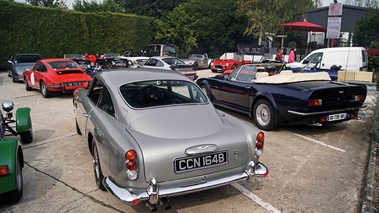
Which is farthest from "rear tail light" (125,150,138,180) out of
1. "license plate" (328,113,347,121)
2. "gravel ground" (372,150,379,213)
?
"license plate" (328,113,347,121)

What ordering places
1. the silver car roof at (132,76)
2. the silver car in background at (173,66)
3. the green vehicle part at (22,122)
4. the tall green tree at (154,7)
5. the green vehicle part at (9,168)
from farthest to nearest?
the tall green tree at (154,7)
the silver car in background at (173,66)
the green vehicle part at (22,122)
the silver car roof at (132,76)
the green vehicle part at (9,168)

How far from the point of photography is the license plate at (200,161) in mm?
3084

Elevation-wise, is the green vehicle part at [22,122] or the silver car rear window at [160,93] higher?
the silver car rear window at [160,93]

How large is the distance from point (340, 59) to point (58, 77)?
11.0 metres

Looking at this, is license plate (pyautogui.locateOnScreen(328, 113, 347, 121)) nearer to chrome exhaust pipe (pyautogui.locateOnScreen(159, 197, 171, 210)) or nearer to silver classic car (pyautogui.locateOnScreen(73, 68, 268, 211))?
silver classic car (pyautogui.locateOnScreen(73, 68, 268, 211))

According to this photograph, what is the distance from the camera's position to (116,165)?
307cm

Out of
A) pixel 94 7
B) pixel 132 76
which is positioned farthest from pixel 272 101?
pixel 94 7

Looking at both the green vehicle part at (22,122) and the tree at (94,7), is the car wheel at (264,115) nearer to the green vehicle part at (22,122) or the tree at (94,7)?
the green vehicle part at (22,122)

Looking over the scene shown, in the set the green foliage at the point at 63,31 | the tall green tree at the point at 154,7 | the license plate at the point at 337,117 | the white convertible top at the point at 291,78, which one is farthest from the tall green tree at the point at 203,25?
the license plate at the point at 337,117

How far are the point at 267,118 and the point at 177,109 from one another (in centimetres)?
330

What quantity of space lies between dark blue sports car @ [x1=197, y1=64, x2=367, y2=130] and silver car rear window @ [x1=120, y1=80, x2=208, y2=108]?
2483mm

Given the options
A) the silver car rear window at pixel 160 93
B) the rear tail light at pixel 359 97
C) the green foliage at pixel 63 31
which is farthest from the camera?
the green foliage at pixel 63 31

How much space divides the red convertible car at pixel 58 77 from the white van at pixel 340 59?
8947 millimetres

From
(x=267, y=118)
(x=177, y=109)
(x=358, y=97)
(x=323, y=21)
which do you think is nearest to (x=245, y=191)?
(x=177, y=109)
